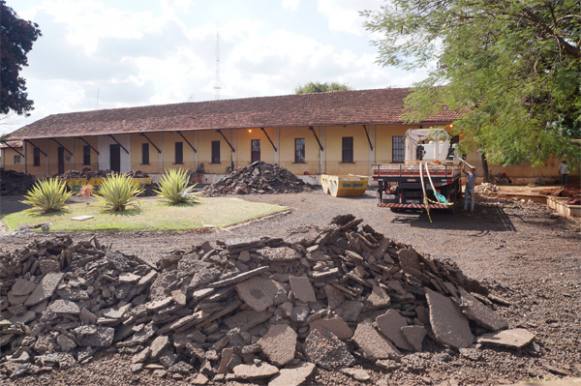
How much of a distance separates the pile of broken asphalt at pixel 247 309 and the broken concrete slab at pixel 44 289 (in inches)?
0.7

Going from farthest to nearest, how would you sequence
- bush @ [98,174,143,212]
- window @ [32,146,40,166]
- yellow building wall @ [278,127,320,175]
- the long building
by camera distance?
window @ [32,146,40,166] → yellow building wall @ [278,127,320,175] → the long building → bush @ [98,174,143,212]

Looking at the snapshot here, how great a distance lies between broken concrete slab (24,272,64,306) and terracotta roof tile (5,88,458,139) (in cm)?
2158

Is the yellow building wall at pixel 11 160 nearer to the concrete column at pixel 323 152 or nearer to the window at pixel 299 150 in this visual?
the window at pixel 299 150

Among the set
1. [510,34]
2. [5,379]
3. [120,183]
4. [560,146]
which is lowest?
[5,379]

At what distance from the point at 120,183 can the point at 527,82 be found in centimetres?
1255

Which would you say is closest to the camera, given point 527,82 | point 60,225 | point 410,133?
point 527,82

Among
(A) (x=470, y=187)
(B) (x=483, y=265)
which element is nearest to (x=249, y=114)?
(A) (x=470, y=187)

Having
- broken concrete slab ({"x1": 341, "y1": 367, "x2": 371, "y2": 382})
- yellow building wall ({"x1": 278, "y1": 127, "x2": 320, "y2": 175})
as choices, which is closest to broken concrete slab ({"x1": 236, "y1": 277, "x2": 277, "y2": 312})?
broken concrete slab ({"x1": 341, "y1": 367, "x2": 371, "y2": 382})

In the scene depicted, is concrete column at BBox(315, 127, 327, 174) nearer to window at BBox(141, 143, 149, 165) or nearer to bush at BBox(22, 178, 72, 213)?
window at BBox(141, 143, 149, 165)

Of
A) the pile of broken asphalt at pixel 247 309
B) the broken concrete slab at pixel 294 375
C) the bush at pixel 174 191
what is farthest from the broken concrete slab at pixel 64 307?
the bush at pixel 174 191

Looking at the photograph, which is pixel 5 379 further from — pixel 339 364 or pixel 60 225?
pixel 60 225

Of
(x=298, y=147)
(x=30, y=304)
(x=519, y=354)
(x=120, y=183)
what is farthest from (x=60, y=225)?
(x=298, y=147)

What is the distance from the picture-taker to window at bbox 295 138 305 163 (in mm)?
28641

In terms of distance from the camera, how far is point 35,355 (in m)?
4.75
